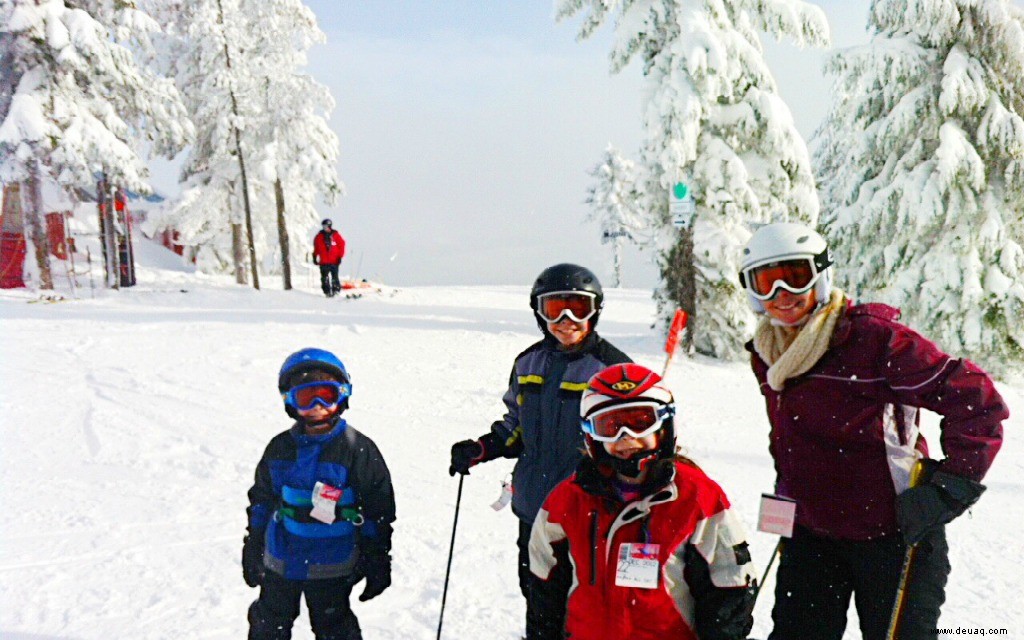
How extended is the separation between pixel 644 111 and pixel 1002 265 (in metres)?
7.72

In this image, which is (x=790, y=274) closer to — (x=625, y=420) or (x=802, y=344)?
(x=802, y=344)

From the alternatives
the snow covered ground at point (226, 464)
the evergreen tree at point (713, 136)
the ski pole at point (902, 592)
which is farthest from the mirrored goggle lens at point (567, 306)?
the evergreen tree at point (713, 136)

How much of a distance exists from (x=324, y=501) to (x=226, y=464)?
441 cm

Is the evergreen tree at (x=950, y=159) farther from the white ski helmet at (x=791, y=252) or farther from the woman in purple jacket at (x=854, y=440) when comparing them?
the woman in purple jacket at (x=854, y=440)

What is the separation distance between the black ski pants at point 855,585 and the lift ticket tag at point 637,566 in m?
1.09

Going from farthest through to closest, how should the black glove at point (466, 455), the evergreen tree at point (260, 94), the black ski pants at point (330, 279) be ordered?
the evergreen tree at point (260, 94)
the black ski pants at point (330, 279)
the black glove at point (466, 455)

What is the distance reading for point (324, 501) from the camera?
10.8 feet

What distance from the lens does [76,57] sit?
54.6 feet

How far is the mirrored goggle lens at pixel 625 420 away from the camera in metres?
2.41

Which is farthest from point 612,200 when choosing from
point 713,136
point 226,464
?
point 226,464

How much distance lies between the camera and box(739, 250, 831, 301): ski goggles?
2854 millimetres

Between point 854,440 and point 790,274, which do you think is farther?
point 790,274

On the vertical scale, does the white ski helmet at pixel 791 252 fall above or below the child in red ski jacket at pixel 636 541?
above

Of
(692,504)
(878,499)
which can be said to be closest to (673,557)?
(692,504)
